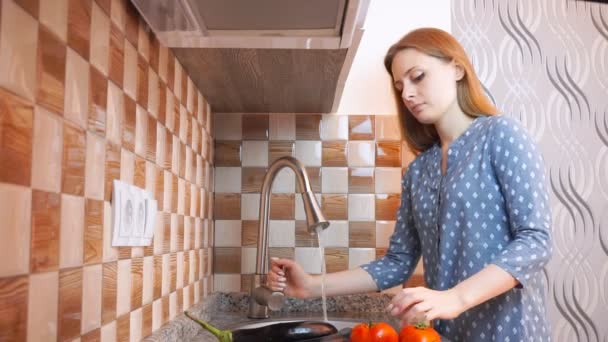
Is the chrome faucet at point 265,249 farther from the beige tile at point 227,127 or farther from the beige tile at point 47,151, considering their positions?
the beige tile at point 47,151

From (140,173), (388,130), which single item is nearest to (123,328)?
(140,173)

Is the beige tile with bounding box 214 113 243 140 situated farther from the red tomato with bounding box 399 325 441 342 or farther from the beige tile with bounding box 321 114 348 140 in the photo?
the red tomato with bounding box 399 325 441 342

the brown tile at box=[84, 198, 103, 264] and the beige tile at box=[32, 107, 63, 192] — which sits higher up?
the beige tile at box=[32, 107, 63, 192]

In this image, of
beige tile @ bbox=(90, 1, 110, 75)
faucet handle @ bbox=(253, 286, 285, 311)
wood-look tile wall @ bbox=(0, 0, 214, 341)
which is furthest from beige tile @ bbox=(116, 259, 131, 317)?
A: faucet handle @ bbox=(253, 286, 285, 311)

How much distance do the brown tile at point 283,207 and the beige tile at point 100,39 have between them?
122 cm

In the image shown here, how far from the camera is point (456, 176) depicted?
1.45 meters

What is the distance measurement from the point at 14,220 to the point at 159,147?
67cm

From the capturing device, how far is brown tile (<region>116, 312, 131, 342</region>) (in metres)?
1.02

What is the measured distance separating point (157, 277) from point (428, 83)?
0.78 meters

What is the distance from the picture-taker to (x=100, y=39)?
→ 928 mm

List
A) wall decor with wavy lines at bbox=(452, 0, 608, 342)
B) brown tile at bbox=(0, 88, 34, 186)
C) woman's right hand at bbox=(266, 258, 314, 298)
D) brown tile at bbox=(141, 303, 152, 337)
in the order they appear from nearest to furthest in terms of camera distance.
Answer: brown tile at bbox=(0, 88, 34, 186)
brown tile at bbox=(141, 303, 152, 337)
woman's right hand at bbox=(266, 258, 314, 298)
wall decor with wavy lines at bbox=(452, 0, 608, 342)

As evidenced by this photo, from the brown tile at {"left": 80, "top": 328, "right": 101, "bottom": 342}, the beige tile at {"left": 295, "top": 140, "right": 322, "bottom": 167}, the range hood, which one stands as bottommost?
the brown tile at {"left": 80, "top": 328, "right": 101, "bottom": 342}

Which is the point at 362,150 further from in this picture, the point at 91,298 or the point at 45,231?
the point at 45,231

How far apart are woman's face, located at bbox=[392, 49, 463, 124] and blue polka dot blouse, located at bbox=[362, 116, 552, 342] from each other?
0.30ft
